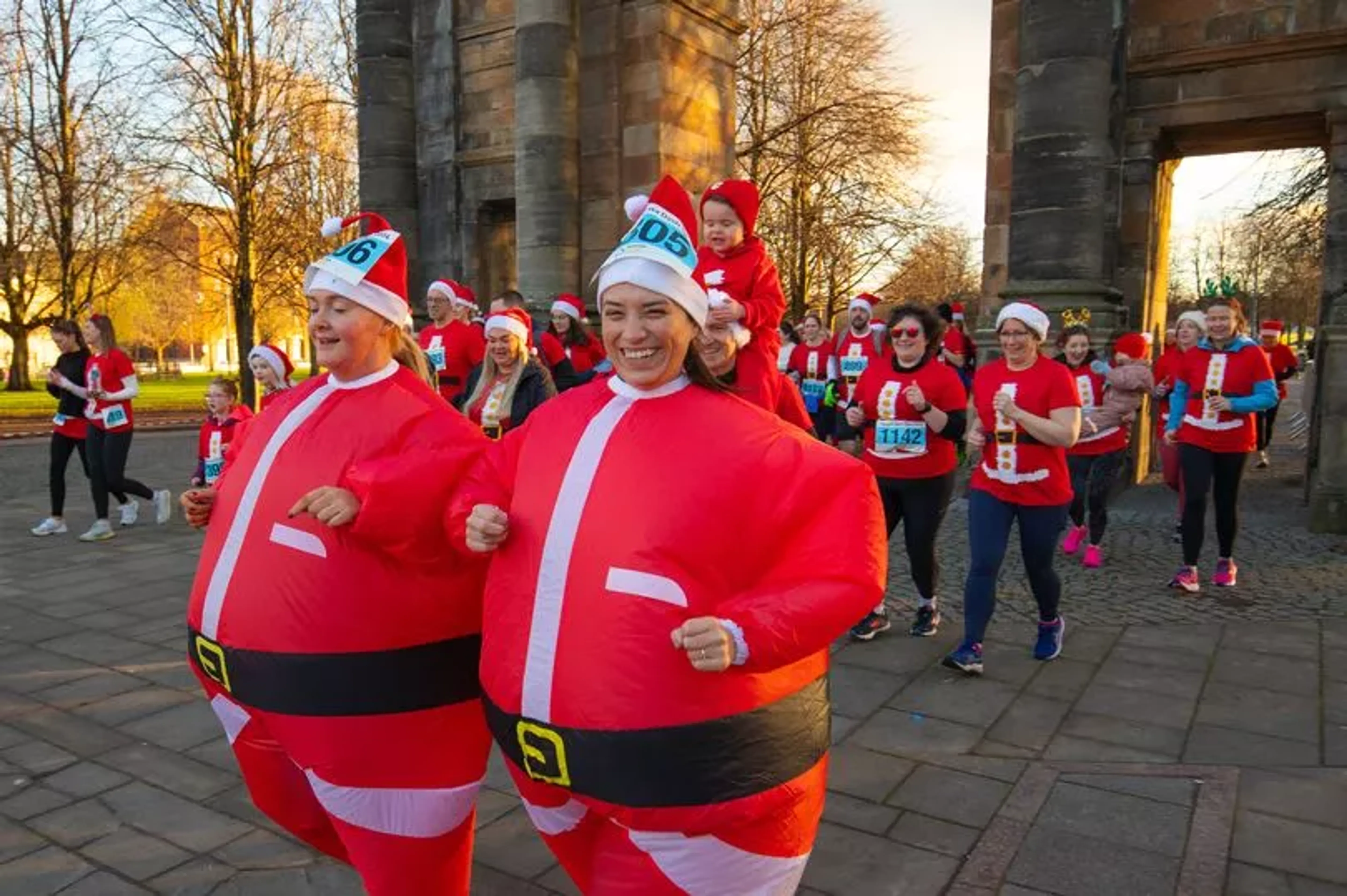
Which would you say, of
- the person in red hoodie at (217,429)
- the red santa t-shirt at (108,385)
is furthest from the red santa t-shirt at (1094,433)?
the red santa t-shirt at (108,385)

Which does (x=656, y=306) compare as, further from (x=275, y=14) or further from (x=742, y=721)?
(x=275, y=14)

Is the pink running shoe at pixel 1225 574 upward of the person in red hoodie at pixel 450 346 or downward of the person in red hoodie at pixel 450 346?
downward

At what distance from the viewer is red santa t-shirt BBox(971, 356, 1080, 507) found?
5148 millimetres

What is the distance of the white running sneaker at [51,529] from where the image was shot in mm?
9383

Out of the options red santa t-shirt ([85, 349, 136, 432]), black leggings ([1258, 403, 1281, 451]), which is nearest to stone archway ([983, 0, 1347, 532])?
black leggings ([1258, 403, 1281, 451])

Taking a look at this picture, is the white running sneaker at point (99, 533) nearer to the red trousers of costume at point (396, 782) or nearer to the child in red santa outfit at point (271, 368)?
the child in red santa outfit at point (271, 368)

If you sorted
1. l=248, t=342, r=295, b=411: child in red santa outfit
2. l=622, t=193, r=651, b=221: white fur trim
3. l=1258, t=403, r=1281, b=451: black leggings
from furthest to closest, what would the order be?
l=1258, t=403, r=1281, b=451: black leggings
l=248, t=342, r=295, b=411: child in red santa outfit
l=622, t=193, r=651, b=221: white fur trim

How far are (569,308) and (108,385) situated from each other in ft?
14.3

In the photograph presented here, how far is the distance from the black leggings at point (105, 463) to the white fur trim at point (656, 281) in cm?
854

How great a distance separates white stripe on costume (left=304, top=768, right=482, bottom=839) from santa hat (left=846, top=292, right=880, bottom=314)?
9.79 metres

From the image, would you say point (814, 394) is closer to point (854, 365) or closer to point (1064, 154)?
point (854, 365)

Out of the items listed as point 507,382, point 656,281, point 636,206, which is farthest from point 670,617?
point 507,382

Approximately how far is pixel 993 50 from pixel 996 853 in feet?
41.1

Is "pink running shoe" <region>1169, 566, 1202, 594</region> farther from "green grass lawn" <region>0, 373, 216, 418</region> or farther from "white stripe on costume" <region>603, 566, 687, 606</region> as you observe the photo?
"green grass lawn" <region>0, 373, 216, 418</region>
